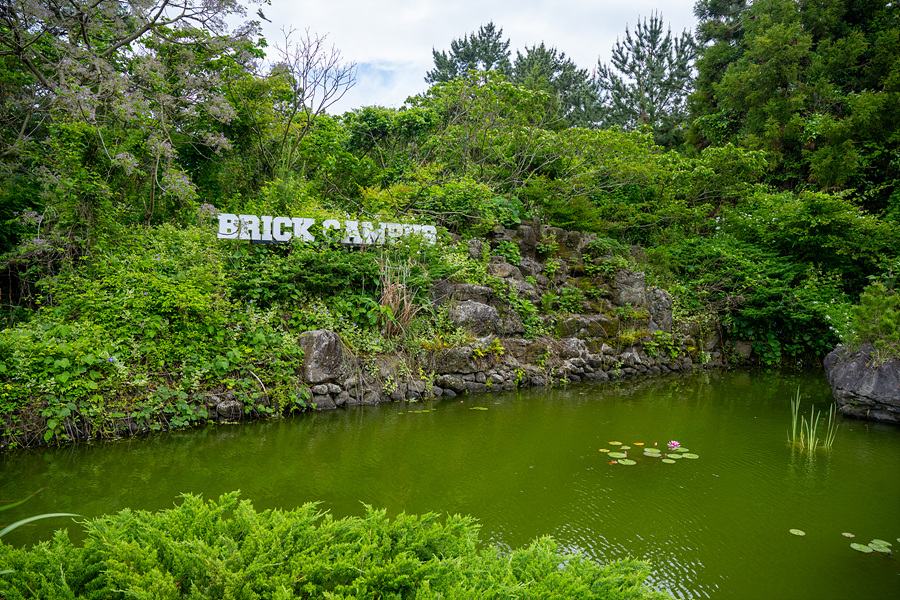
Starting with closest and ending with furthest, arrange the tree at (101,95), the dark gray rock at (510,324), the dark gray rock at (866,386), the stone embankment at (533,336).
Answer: the tree at (101,95)
the dark gray rock at (866,386)
the stone embankment at (533,336)
the dark gray rock at (510,324)

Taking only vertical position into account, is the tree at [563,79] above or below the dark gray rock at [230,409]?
above

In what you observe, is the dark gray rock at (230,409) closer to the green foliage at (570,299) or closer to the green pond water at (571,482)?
the green pond water at (571,482)

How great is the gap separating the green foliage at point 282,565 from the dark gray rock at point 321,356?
4.05 m

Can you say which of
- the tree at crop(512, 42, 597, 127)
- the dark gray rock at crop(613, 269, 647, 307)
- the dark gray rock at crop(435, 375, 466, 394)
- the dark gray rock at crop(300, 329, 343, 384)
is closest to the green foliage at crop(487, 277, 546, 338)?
the dark gray rock at crop(435, 375, 466, 394)

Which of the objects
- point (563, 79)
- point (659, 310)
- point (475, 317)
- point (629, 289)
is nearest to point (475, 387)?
point (475, 317)

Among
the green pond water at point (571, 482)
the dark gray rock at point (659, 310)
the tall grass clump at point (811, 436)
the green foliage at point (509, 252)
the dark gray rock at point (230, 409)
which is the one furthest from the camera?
the dark gray rock at point (659, 310)

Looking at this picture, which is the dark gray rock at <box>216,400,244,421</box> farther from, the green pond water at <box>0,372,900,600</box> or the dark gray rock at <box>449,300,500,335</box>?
the dark gray rock at <box>449,300,500,335</box>

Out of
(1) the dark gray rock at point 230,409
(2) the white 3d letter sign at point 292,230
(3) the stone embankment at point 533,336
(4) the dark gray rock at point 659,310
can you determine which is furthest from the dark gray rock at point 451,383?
(4) the dark gray rock at point 659,310

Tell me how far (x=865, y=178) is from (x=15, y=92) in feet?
54.8

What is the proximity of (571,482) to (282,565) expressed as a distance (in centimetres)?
292

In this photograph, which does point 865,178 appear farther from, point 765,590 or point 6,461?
point 6,461

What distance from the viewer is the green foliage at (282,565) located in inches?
64.4

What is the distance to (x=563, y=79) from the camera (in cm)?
2191

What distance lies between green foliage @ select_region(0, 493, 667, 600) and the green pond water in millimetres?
1246
